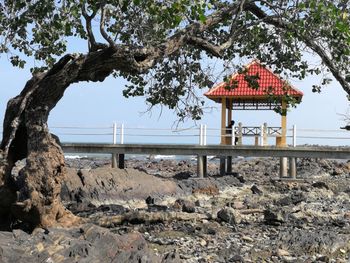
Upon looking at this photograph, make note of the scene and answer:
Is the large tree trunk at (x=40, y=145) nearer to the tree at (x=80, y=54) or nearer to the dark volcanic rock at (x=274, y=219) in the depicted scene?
the tree at (x=80, y=54)

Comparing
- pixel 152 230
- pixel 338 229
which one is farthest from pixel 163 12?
pixel 338 229

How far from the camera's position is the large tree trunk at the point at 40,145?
8555mm

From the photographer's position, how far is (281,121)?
22250mm

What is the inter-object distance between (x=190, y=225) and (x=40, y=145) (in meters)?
3.58

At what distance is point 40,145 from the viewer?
28.8ft

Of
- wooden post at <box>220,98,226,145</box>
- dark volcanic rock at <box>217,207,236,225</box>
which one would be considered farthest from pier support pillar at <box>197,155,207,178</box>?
dark volcanic rock at <box>217,207,236,225</box>

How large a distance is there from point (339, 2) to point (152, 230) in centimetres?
527

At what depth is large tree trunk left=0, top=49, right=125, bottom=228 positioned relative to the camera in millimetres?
8555

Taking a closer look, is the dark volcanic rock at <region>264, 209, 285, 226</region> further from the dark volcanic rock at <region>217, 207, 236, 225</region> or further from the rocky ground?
the dark volcanic rock at <region>217, 207, 236, 225</region>

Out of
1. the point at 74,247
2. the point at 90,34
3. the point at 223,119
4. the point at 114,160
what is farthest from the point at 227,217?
the point at 114,160

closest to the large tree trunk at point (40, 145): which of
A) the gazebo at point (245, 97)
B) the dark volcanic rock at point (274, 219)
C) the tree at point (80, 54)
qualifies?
the tree at point (80, 54)

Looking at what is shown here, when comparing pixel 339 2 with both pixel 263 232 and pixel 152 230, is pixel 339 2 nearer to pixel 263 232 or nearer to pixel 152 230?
pixel 263 232

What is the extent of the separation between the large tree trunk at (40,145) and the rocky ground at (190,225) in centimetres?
90

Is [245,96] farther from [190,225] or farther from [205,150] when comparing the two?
[190,225]
